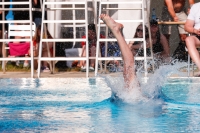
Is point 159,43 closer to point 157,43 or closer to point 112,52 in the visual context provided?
point 157,43

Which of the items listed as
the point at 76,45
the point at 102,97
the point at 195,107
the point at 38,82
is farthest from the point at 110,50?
the point at 195,107

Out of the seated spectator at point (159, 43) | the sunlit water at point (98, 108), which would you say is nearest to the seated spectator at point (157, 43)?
the seated spectator at point (159, 43)

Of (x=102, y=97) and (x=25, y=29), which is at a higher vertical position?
(x=25, y=29)

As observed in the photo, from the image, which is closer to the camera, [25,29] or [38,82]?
[38,82]

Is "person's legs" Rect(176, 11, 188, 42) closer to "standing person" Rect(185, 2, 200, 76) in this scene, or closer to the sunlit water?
"standing person" Rect(185, 2, 200, 76)

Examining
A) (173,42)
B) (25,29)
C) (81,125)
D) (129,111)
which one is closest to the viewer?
(81,125)

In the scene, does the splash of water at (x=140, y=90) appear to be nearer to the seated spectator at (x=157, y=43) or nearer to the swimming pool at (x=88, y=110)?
the swimming pool at (x=88, y=110)

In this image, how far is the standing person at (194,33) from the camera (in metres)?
8.31

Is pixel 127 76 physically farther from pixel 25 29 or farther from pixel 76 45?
pixel 76 45

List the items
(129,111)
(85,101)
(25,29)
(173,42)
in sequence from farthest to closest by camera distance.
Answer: (173,42) < (25,29) < (85,101) < (129,111)

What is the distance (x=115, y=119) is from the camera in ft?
15.3

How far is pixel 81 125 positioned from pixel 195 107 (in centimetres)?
147

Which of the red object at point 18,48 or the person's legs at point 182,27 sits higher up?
the person's legs at point 182,27

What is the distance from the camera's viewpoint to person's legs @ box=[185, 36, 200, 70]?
828 cm
